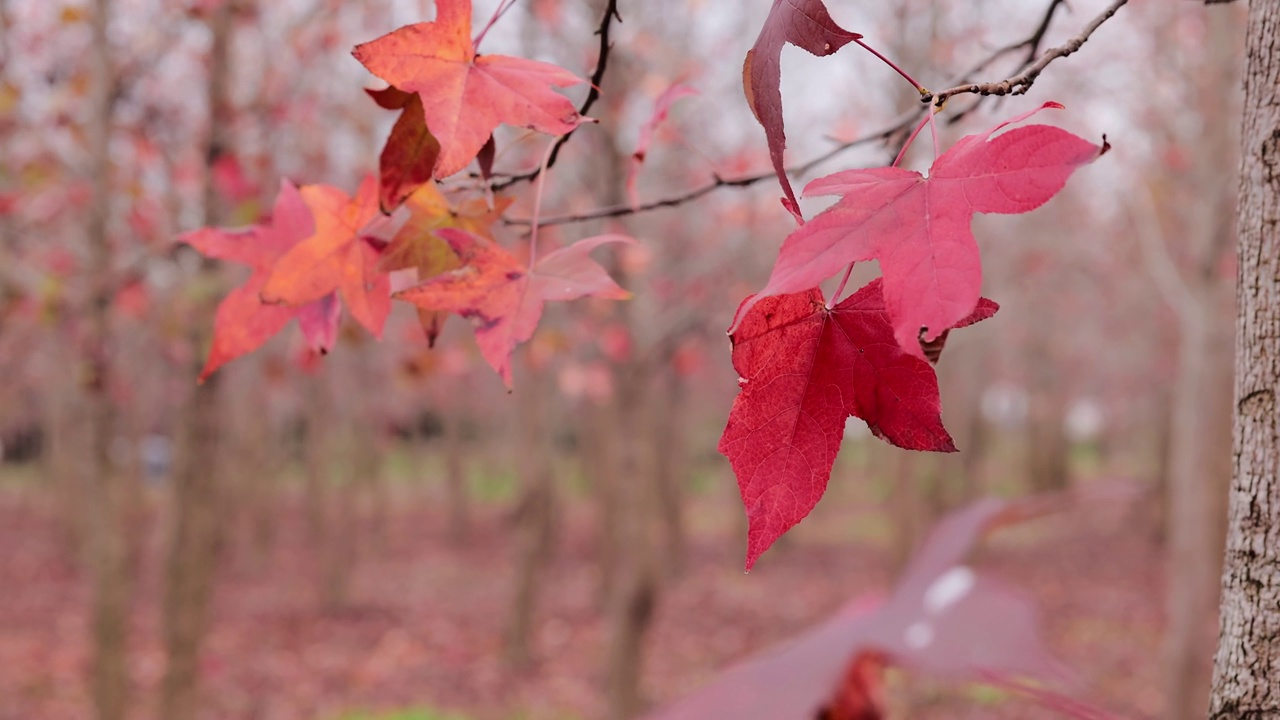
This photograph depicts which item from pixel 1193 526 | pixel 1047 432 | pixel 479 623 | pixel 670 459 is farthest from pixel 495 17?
pixel 1047 432

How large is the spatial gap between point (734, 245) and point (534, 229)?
6.73 metres

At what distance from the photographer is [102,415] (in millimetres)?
4145

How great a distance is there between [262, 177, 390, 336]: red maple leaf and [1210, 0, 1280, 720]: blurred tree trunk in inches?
30.3

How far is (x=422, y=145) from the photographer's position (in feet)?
2.74

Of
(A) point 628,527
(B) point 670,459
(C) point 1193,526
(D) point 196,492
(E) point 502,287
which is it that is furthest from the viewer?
(B) point 670,459

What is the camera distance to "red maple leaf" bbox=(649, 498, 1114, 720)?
722mm

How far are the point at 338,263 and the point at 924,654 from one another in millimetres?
676

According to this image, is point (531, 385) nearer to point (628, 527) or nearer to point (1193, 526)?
point (628, 527)

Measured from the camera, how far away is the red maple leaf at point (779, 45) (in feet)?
1.91

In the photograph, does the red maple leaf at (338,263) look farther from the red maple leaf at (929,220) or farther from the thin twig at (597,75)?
the red maple leaf at (929,220)

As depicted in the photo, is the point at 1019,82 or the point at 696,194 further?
the point at 696,194

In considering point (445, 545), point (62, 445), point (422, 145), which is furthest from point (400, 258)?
point (62, 445)

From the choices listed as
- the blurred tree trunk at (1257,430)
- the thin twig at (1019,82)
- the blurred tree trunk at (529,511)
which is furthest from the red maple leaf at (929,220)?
the blurred tree trunk at (529,511)

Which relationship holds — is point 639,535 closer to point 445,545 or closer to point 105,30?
point 105,30
